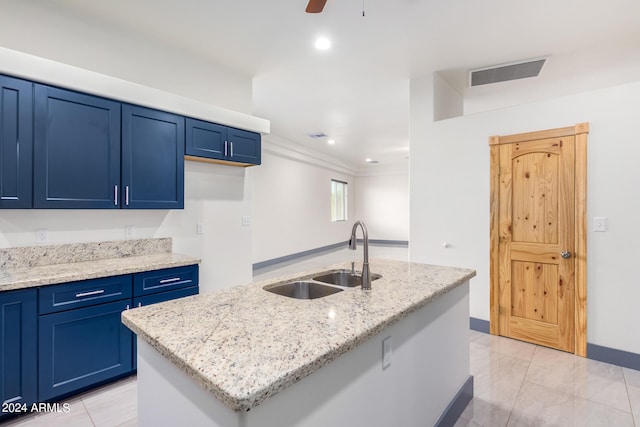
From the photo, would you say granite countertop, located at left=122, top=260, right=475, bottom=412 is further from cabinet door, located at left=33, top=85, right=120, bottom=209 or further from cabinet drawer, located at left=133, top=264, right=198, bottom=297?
cabinet door, located at left=33, top=85, right=120, bottom=209

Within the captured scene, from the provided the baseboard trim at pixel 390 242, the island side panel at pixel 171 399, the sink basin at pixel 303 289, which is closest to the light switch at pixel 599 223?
the sink basin at pixel 303 289

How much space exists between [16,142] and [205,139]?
1389 mm

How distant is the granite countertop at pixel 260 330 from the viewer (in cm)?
82

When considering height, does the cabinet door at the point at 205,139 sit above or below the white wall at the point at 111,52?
below

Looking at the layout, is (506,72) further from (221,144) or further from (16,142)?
(16,142)

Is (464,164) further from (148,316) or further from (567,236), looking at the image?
(148,316)

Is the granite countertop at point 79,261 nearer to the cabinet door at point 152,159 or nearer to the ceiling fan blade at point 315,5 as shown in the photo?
the cabinet door at point 152,159

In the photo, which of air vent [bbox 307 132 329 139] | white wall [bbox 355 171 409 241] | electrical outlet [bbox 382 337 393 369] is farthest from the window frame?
electrical outlet [bbox 382 337 393 369]

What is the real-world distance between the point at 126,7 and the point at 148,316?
2.50 metres

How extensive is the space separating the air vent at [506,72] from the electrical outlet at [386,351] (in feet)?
11.2

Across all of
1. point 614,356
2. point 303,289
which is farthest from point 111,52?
point 614,356

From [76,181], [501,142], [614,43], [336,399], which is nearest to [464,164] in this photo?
[501,142]

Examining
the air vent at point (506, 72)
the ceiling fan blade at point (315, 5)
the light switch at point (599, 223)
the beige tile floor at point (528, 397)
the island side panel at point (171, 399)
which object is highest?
the air vent at point (506, 72)

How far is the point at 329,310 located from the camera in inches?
52.3
